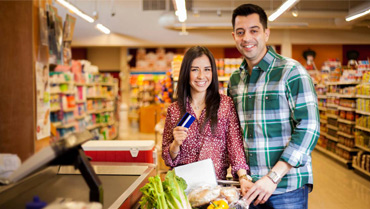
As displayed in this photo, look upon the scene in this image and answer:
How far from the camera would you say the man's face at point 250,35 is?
1.85 m

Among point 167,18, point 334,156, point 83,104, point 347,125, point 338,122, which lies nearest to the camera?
point 347,125

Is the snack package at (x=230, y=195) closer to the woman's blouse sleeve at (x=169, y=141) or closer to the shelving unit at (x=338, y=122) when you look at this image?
the woman's blouse sleeve at (x=169, y=141)

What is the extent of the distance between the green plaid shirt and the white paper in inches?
11.5

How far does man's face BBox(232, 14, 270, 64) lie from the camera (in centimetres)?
185

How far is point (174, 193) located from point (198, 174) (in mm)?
275

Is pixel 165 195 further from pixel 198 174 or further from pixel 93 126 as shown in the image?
pixel 93 126

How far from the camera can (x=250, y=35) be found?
6.09ft

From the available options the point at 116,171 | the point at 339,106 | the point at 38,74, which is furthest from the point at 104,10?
the point at 116,171

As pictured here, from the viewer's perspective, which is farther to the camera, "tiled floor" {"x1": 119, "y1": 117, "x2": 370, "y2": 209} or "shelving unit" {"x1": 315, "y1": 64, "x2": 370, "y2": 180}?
"shelving unit" {"x1": 315, "y1": 64, "x2": 370, "y2": 180}

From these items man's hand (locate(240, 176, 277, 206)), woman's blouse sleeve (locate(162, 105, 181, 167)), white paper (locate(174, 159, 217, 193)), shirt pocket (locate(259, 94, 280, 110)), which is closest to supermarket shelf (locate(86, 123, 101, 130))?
woman's blouse sleeve (locate(162, 105, 181, 167))

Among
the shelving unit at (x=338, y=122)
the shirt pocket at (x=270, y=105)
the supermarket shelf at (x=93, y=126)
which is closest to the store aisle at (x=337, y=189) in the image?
the shelving unit at (x=338, y=122)

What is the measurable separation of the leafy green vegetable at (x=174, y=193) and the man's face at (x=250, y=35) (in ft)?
2.71

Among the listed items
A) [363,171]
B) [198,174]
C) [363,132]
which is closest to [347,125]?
[363,132]

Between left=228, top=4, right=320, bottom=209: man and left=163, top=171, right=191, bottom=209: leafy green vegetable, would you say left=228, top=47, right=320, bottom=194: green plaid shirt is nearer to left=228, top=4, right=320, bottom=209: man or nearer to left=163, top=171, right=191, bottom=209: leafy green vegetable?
left=228, top=4, right=320, bottom=209: man
